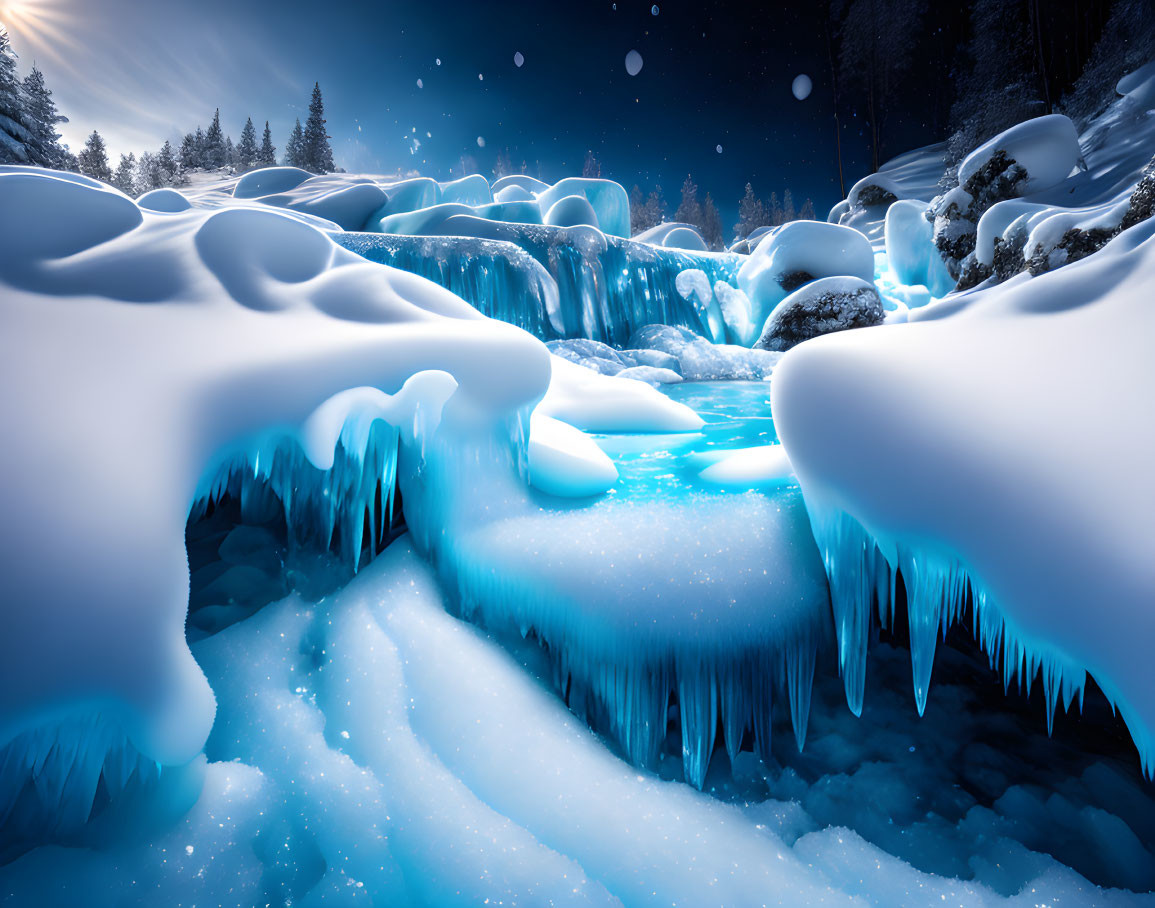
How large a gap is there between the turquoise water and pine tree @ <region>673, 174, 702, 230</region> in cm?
3176

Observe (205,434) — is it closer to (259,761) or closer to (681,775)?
(259,761)

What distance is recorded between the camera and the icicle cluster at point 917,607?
1.36 metres

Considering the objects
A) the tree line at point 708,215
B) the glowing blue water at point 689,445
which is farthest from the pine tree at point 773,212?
the glowing blue water at point 689,445

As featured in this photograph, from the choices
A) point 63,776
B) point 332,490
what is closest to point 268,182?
point 332,490

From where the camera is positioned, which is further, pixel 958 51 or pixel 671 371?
pixel 958 51

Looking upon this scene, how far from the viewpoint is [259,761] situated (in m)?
1.49

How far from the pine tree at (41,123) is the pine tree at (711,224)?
3136 cm

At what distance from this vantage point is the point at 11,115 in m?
14.1

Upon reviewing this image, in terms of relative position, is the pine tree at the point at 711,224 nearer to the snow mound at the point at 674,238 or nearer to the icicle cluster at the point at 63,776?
the snow mound at the point at 674,238

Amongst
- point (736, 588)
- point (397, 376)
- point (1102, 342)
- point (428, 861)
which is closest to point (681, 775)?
point (736, 588)

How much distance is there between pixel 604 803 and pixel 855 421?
141 cm

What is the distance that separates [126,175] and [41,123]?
18.0 meters

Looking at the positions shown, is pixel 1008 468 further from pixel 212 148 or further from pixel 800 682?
pixel 212 148

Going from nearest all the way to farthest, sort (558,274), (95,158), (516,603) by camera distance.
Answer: (516,603) < (558,274) < (95,158)
